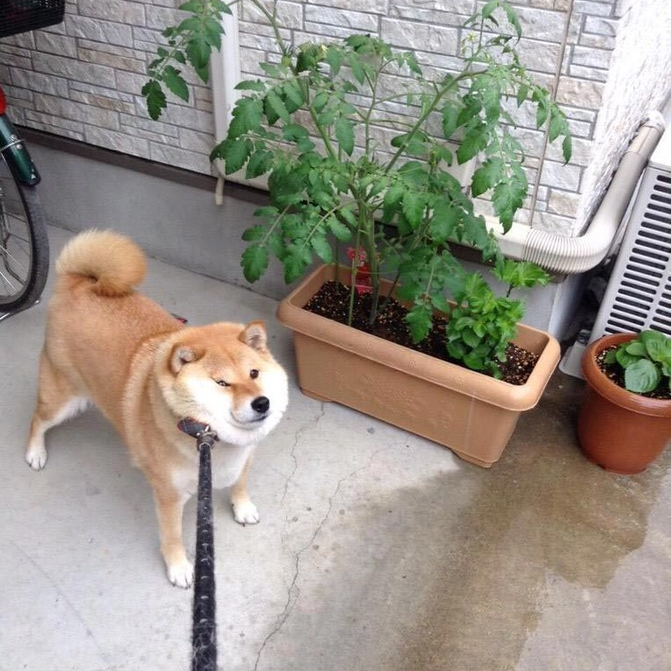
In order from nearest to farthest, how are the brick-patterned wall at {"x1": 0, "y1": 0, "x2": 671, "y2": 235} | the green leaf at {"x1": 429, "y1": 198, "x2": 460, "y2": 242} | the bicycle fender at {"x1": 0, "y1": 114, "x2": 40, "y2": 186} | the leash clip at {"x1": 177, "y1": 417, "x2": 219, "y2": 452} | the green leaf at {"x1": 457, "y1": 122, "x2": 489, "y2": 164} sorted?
the leash clip at {"x1": 177, "y1": 417, "x2": 219, "y2": 452} → the green leaf at {"x1": 457, "y1": 122, "x2": 489, "y2": 164} → the green leaf at {"x1": 429, "y1": 198, "x2": 460, "y2": 242} → the brick-patterned wall at {"x1": 0, "y1": 0, "x2": 671, "y2": 235} → the bicycle fender at {"x1": 0, "y1": 114, "x2": 40, "y2": 186}

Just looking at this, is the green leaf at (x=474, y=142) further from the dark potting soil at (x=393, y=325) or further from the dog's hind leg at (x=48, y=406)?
the dog's hind leg at (x=48, y=406)

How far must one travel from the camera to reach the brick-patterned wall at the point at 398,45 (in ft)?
7.68

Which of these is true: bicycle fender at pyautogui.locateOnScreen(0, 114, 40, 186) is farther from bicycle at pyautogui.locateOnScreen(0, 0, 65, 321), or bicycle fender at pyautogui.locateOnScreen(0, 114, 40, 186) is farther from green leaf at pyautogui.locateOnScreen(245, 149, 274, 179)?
green leaf at pyautogui.locateOnScreen(245, 149, 274, 179)

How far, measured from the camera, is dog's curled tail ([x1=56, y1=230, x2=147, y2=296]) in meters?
2.19

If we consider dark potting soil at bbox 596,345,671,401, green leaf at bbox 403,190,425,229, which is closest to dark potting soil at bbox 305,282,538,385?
dark potting soil at bbox 596,345,671,401

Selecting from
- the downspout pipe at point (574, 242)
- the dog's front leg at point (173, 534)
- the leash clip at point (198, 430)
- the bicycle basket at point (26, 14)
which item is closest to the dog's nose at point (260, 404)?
the leash clip at point (198, 430)

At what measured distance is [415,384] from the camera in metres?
2.57

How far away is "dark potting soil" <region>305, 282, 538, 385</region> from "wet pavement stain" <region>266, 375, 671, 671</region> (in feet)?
1.11

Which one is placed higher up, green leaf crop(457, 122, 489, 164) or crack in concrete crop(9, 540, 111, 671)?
green leaf crop(457, 122, 489, 164)

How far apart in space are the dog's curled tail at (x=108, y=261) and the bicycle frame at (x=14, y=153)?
785 mm

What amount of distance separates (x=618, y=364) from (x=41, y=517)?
212 centimetres

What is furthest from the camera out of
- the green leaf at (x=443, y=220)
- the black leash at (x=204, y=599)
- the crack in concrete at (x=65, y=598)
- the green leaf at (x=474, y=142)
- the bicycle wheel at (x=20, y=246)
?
the bicycle wheel at (x=20, y=246)

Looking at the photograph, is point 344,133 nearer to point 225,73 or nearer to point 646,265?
point 225,73

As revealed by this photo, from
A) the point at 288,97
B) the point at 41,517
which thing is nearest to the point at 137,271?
the point at 288,97
